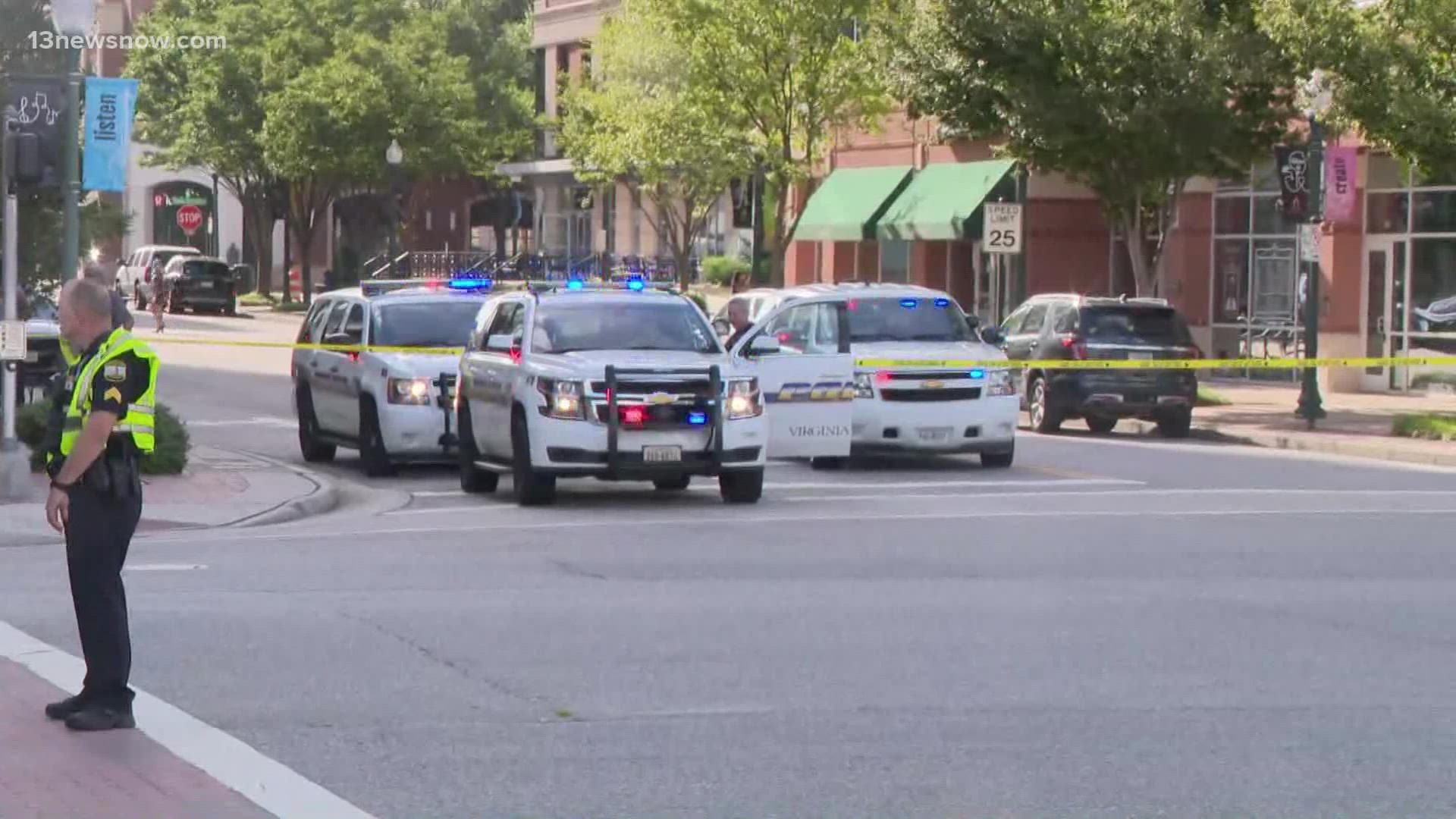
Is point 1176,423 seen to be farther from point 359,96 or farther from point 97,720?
point 359,96

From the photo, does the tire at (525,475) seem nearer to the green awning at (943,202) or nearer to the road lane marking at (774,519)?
the road lane marking at (774,519)

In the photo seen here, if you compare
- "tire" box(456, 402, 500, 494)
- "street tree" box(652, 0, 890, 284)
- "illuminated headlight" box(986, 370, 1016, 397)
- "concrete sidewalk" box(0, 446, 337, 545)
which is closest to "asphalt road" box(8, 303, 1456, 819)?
"concrete sidewalk" box(0, 446, 337, 545)

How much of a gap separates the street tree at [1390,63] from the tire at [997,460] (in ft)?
22.9

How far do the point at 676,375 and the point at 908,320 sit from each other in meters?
5.64

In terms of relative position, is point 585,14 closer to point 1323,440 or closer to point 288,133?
point 288,133

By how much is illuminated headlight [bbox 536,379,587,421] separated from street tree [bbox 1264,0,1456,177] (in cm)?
1246

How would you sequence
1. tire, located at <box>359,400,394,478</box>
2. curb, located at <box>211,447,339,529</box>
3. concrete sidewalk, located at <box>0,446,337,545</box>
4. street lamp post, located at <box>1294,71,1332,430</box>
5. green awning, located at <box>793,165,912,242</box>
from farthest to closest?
green awning, located at <box>793,165,912,242</box> → street lamp post, located at <box>1294,71,1332,430</box> → tire, located at <box>359,400,394,478</box> → curb, located at <box>211,447,339,529</box> → concrete sidewalk, located at <box>0,446,337,545</box>

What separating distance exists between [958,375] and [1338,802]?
562 inches

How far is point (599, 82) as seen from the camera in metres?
55.9

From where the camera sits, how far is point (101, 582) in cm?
873

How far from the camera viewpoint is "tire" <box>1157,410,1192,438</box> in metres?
28.2

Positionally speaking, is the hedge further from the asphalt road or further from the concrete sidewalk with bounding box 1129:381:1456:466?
the concrete sidewalk with bounding box 1129:381:1456:466

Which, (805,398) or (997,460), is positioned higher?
(805,398)

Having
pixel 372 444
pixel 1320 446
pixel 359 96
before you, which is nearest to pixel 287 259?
pixel 359 96
